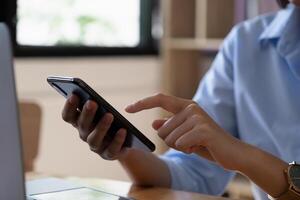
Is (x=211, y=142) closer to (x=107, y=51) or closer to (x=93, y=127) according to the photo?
(x=93, y=127)

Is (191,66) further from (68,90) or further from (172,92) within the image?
(68,90)

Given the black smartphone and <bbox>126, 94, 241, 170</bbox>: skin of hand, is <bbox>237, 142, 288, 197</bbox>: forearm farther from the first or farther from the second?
the black smartphone

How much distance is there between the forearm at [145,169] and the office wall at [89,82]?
103 cm

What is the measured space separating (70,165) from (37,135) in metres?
1.02

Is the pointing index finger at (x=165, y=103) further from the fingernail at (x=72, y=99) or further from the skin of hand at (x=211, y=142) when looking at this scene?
the fingernail at (x=72, y=99)

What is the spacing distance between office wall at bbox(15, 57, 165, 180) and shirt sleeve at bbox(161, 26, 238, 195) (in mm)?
878

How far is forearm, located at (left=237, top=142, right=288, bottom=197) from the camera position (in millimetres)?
956

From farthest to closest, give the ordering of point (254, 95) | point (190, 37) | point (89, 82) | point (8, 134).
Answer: point (190, 37)
point (89, 82)
point (254, 95)
point (8, 134)

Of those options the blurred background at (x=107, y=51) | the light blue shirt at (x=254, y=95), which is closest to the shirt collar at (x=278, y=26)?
the light blue shirt at (x=254, y=95)

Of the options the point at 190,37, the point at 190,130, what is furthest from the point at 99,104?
the point at 190,37

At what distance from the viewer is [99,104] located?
871mm

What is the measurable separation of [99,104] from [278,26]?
2.10 feet

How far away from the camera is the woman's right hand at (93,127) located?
0.90m

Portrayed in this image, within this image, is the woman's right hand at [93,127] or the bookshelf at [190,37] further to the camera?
the bookshelf at [190,37]
